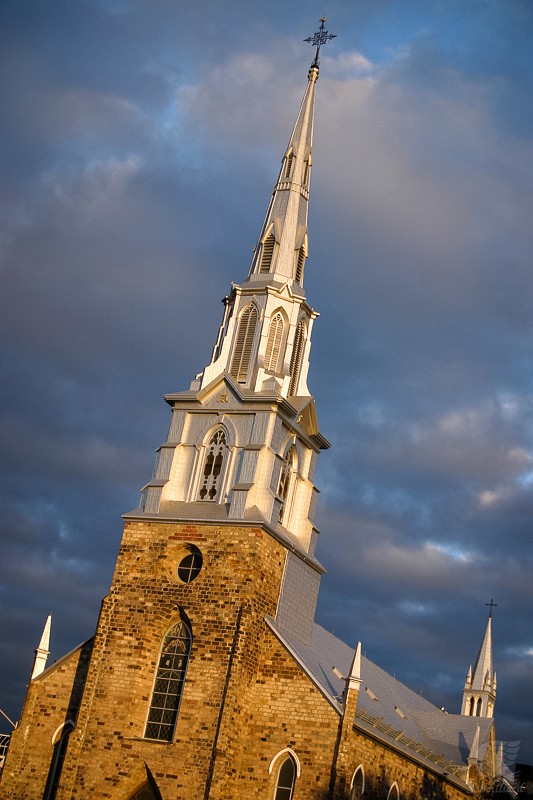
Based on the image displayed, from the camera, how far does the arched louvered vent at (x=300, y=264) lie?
4798 centimetres

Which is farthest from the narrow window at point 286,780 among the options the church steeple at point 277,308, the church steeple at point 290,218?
the church steeple at point 290,218

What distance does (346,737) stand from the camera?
124 feet

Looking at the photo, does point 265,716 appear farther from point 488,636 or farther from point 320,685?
point 488,636

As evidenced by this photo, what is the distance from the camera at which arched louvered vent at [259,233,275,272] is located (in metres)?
47.9

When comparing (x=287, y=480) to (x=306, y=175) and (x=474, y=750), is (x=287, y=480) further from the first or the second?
(x=474, y=750)

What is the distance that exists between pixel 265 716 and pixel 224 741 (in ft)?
6.18

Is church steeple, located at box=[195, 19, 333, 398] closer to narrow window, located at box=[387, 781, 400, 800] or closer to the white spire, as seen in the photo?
the white spire

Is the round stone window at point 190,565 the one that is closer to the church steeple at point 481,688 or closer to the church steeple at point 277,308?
the church steeple at point 277,308

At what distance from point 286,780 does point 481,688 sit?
32270mm

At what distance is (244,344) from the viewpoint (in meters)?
46.1

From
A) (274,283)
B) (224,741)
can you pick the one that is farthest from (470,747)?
(274,283)

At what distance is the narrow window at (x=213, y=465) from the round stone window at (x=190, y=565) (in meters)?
2.22

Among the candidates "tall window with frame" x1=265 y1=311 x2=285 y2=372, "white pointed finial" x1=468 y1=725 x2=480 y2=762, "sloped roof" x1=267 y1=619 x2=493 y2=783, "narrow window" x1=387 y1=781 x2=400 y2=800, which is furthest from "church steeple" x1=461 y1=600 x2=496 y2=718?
"tall window with frame" x1=265 y1=311 x2=285 y2=372

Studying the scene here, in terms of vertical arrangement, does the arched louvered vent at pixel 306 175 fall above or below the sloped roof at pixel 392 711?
above
